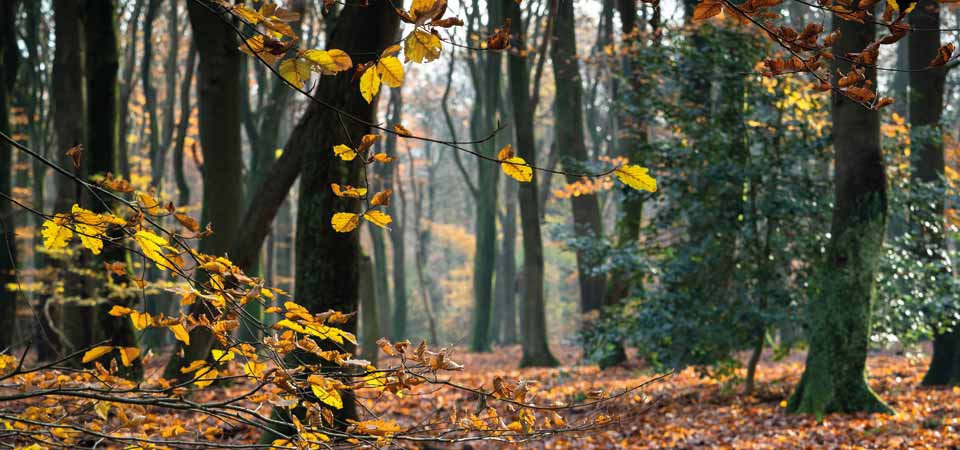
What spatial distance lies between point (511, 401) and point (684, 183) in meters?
7.13

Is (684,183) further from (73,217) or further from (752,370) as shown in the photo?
(73,217)

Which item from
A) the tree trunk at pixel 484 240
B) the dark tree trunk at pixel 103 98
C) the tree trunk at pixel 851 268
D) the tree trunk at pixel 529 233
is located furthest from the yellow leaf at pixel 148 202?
the tree trunk at pixel 484 240

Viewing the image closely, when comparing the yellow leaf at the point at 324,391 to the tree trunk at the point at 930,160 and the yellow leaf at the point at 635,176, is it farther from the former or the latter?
the tree trunk at the point at 930,160

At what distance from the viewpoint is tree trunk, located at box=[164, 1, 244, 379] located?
7.98 m

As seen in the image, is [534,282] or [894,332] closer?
[894,332]

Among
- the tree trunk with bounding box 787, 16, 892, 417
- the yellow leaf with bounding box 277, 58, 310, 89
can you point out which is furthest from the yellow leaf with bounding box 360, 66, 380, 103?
the tree trunk with bounding box 787, 16, 892, 417

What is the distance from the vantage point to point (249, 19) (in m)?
1.66

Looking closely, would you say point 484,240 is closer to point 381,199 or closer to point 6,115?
point 6,115

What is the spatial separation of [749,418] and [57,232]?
7162 millimetres

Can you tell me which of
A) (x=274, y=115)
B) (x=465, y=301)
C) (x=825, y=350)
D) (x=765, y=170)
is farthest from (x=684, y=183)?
(x=465, y=301)

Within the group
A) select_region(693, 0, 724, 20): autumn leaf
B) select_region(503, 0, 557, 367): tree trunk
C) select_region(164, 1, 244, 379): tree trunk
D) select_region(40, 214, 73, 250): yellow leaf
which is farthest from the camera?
select_region(503, 0, 557, 367): tree trunk

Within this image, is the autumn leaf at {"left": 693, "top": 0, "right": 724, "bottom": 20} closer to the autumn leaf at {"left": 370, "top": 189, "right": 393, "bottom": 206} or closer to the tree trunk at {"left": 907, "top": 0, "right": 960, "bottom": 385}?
the autumn leaf at {"left": 370, "top": 189, "right": 393, "bottom": 206}

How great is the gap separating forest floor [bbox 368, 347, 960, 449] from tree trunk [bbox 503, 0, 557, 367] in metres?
3.15

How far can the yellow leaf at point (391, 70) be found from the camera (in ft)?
5.74
